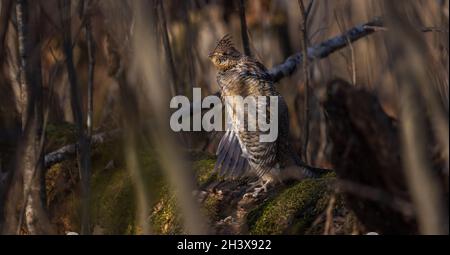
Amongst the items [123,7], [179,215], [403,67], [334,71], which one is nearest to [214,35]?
[334,71]

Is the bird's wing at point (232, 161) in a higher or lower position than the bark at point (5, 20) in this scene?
lower

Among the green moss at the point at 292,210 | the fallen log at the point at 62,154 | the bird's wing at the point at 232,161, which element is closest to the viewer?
the green moss at the point at 292,210

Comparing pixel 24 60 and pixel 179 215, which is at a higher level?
pixel 24 60

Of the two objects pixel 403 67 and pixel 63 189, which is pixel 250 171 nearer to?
pixel 63 189

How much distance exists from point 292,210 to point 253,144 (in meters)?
0.72

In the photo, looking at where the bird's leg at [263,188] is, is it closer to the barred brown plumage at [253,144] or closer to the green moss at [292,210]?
the barred brown plumage at [253,144]

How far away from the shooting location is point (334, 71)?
6.57 meters

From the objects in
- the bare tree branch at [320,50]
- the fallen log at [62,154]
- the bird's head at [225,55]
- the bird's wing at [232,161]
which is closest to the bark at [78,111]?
the bird's wing at [232,161]

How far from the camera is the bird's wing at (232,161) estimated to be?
4555 millimetres

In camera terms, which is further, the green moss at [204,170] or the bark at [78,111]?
the green moss at [204,170]

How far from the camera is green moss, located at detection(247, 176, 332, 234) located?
3.77 metres

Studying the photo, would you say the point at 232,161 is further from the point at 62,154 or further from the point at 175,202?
the point at 62,154
